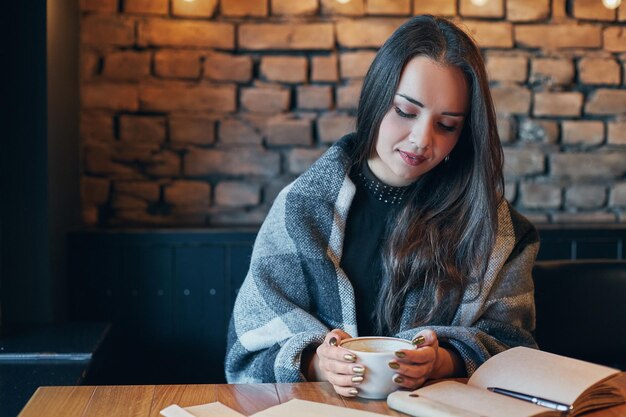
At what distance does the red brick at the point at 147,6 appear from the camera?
7.68ft

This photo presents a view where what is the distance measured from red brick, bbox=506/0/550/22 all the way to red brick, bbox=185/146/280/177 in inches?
32.8

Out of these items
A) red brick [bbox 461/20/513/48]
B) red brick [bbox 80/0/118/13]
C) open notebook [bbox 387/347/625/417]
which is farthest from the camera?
red brick [bbox 461/20/513/48]

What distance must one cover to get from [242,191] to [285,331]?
1.03m

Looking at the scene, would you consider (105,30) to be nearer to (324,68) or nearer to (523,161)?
(324,68)

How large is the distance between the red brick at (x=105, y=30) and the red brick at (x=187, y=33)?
5 cm

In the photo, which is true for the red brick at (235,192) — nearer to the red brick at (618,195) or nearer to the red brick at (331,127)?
the red brick at (331,127)

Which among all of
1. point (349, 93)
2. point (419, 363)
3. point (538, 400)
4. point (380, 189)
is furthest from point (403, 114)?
point (349, 93)

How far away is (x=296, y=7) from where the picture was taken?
2.38 m

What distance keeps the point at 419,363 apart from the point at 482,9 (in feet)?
5.15

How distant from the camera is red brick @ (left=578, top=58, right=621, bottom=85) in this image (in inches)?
98.4

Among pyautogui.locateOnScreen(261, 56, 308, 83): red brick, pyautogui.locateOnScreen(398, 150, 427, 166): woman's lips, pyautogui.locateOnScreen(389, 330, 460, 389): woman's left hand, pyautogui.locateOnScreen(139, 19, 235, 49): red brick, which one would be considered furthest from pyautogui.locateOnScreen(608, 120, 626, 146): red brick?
pyautogui.locateOnScreen(389, 330, 460, 389): woman's left hand

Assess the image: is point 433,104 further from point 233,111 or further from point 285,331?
point 233,111

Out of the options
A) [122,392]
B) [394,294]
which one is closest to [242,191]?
[394,294]

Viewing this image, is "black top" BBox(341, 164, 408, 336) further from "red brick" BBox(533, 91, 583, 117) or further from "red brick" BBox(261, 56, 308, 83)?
"red brick" BBox(533, 91, 583, 117)
